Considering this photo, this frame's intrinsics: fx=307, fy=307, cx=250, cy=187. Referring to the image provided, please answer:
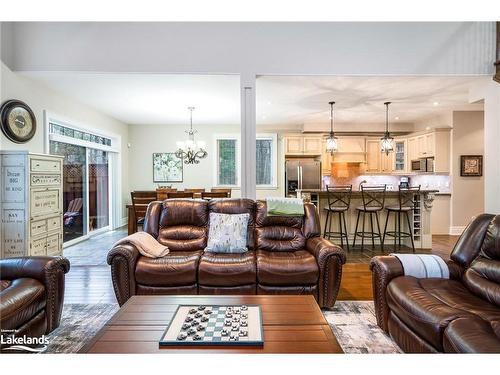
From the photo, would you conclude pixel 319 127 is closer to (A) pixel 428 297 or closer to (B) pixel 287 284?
(B) pixel 287 284

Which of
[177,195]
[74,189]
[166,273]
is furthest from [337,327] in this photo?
[74,189]

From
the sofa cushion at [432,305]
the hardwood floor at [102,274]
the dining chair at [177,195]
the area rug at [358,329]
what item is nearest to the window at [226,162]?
the dining chair at [177,195]

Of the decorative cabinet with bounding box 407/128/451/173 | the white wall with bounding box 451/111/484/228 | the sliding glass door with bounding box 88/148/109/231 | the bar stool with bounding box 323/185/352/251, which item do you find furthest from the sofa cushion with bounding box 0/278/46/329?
the white wall with bounding box 451/111/484/228

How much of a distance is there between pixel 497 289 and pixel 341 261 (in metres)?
1.11

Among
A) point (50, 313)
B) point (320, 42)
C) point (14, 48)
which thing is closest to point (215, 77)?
point (320, 42)

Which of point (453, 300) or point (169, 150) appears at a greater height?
point (169, 150)

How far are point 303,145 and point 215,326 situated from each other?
6410mm

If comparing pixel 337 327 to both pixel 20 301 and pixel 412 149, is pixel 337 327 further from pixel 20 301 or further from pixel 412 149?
pixel 412 149

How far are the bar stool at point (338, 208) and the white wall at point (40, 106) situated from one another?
4.50 metres

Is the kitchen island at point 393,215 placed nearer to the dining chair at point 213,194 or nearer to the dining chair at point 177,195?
the dining chair at point 213,194

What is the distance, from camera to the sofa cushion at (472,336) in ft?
4.63

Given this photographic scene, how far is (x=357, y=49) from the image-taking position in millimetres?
4113

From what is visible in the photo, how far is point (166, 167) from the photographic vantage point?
8156mm

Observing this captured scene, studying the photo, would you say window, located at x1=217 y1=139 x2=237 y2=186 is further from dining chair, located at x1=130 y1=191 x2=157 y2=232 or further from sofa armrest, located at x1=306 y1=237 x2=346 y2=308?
sofa armrest, located at x1=306 y1=237 x2=346 y2=308
